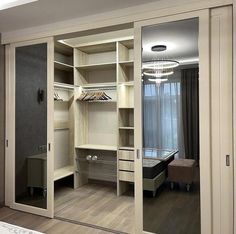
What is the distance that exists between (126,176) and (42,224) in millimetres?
1499

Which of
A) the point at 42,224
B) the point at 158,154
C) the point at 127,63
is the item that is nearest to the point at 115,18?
the point at 127,63

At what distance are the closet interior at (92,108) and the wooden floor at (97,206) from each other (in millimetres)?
181

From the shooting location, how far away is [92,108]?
15.2 feet

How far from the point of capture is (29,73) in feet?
10.8

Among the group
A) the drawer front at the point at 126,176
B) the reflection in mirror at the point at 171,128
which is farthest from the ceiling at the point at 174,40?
the drawer front at the point at 126,176

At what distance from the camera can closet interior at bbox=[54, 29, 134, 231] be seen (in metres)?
4.11

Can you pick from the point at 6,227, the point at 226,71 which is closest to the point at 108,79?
the point at 226,71

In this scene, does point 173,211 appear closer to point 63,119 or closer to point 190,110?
point 190,110

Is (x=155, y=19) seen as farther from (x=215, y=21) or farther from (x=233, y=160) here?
(x=233, y=160)

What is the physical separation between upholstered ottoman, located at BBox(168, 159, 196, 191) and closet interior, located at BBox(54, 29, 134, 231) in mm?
1546

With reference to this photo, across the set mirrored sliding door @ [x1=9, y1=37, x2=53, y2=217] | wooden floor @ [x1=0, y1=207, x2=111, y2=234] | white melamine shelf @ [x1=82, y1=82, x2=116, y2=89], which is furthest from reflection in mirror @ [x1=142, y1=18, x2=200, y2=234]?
white melamine shelf @ [x1=82, y1=82, x2=116, y2=89]

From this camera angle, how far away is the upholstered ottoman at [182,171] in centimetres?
238

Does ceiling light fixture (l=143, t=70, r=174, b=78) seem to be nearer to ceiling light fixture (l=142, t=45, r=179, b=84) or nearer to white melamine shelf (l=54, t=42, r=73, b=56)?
ceiling light fixture (l=142, t=45, r=179, b=84)

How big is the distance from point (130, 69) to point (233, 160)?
269 cm
